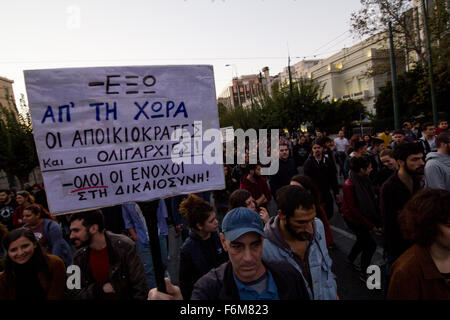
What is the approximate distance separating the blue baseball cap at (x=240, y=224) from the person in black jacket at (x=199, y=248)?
2.82 feet

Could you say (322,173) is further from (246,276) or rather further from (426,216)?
(246,276)

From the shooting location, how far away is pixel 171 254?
5.82m

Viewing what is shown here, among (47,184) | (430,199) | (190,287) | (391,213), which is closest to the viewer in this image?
(47,184)

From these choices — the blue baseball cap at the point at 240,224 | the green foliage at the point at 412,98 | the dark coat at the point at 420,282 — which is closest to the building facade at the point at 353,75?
the green foliage at the point at 412,98

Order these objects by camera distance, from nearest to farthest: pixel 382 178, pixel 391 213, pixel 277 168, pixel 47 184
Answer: pixel 47 184 → pixel 391 213 → pixel 382 178 → pixel 277 168

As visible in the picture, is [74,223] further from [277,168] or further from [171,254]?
[277,168]

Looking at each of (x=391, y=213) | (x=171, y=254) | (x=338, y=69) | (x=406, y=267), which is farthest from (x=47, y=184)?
(x=338, y=69)

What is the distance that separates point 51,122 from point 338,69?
148 feet

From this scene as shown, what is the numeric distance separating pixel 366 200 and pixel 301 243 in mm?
2019

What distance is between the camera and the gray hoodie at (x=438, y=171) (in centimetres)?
332

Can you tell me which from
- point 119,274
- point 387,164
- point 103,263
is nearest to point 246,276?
point 119,274

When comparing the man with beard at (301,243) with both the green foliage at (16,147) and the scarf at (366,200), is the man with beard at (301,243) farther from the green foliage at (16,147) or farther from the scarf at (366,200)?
the green foliage at (16,147)
